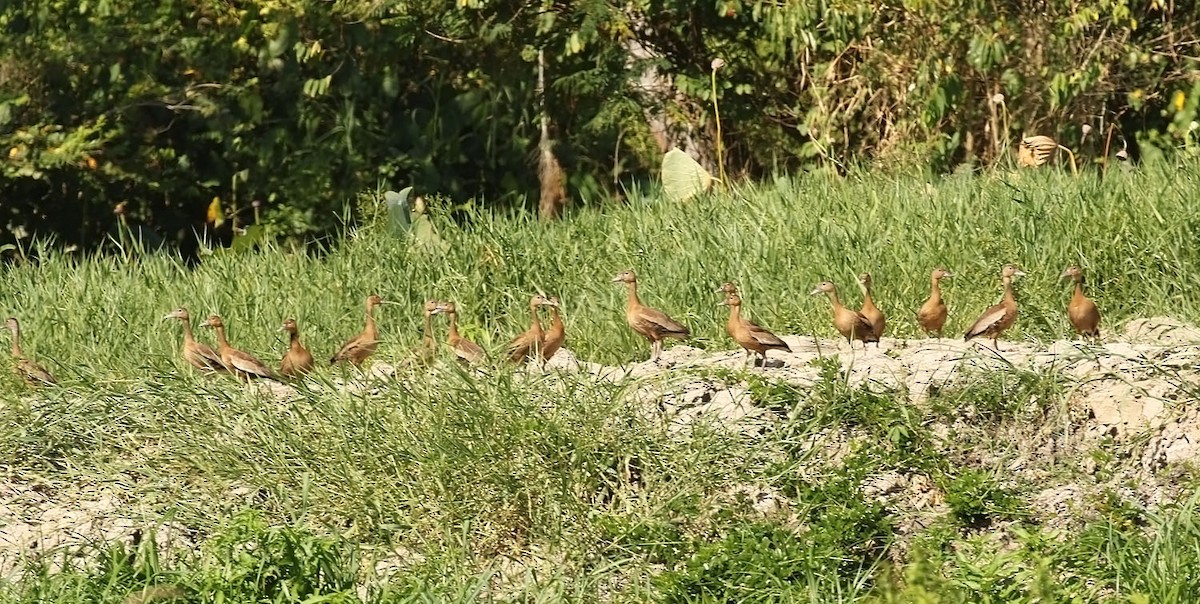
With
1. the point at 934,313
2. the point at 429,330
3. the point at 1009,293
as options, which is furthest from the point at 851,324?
the point at 429,330

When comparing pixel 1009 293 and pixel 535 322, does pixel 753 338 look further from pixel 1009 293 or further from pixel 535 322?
pixel 1009 293

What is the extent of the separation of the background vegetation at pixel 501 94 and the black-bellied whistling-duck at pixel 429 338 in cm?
418

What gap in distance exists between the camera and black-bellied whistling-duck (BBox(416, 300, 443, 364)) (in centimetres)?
782

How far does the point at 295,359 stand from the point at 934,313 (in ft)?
9.79

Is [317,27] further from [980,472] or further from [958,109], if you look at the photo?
[980,472]

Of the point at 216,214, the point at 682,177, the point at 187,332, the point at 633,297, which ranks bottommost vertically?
the point at 216,214

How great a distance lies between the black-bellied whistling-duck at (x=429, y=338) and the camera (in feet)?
25.7

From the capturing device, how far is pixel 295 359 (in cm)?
821

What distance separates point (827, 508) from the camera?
6.75 m

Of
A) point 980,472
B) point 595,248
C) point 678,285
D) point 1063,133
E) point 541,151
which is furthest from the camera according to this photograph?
point 541,151

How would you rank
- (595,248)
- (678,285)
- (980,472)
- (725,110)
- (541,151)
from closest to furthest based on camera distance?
(980,472)
(678,285)
(595,248)
(725,110)
(541,151)

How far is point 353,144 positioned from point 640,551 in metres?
8.50

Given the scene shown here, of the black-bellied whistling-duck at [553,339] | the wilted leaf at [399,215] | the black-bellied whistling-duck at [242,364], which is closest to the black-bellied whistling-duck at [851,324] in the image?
the black-bellied whistling-duck at [553,339]

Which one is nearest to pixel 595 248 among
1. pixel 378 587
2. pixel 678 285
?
pixel 678 285
